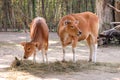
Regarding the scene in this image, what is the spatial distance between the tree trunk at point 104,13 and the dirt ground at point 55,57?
1.03m

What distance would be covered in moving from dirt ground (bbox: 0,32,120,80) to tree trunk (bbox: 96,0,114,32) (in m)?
1.03

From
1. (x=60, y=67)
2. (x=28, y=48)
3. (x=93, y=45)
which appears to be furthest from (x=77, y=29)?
(x=28, y=48)

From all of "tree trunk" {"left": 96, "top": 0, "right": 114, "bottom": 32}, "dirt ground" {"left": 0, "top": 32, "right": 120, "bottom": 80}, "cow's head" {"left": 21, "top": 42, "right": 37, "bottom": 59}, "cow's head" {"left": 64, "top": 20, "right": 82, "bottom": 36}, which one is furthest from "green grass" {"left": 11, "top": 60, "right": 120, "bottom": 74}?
"tree trunk" {"left": 96, "top": 0, "right": 114, "bottom": 32}

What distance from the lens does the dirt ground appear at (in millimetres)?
6927

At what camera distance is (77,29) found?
784 cm

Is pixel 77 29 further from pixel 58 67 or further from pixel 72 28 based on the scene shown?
pixel 58 67

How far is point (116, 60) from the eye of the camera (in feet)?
31.0

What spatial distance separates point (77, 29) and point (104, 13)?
5.38 meters

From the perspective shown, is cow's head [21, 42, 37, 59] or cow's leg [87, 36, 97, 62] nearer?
cow's head [21, 42, 37, 59]

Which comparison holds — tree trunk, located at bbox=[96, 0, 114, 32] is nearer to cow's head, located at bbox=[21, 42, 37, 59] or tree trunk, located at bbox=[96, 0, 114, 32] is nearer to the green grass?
the green grass

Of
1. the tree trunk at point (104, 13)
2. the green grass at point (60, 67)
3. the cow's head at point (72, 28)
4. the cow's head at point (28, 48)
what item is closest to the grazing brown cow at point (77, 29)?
the cow's head at point (72, 28)

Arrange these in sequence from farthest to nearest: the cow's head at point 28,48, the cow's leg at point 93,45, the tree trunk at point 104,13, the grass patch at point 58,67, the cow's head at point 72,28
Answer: the tree trunk at point 104,13
the cow's leg at point 93,45
the cow's head at point 72,28
the grass patch at point 58,67
the cow's head at point 28,48

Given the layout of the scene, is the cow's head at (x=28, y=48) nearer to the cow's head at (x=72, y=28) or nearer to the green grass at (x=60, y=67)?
the green grass at (x=60, y=67)

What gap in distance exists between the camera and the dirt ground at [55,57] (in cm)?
693
